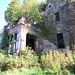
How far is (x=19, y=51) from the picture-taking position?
5.32m

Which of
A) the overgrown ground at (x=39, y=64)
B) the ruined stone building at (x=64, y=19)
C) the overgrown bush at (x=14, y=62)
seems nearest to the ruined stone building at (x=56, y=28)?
the ruined stone building at (x=64, y=19)

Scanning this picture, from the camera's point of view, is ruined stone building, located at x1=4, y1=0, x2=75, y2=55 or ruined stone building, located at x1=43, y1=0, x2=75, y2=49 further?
ruined stone building, located at x1=43, y1=0, x2=75, y2=49

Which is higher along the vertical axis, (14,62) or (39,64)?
(14,62)

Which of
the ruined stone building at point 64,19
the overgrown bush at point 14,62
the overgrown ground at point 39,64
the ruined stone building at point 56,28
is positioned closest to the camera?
the overgrown ground at point 39,64

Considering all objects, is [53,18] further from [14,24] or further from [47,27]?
[14,24]

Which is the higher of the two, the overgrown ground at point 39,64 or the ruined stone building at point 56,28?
the ruined stone building at point 56,28

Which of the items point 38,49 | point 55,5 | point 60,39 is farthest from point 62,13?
point 38,49

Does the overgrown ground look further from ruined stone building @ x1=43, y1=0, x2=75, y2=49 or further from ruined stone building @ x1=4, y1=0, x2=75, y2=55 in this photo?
ruined stone building @ x1=43, y1=0, x2=75, y2=49

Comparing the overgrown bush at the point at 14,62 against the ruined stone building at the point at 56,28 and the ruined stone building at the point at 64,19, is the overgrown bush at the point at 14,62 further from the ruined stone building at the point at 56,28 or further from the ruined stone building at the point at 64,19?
the ruined stone building at the point at 64,19

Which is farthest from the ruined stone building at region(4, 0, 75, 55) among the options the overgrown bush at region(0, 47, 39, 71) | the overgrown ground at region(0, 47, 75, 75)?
the overgrown ground at region(0, 47, 75, 75)

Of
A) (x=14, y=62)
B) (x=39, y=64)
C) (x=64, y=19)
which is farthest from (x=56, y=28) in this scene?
(x=14, y=62)

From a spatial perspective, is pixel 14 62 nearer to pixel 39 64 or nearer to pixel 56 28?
pixel 39 64

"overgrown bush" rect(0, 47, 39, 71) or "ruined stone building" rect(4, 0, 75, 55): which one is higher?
"ruined stone building" rect(4, 0, 75, 55)

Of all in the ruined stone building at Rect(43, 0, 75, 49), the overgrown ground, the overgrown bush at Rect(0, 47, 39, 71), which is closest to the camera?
the overgrown ground
